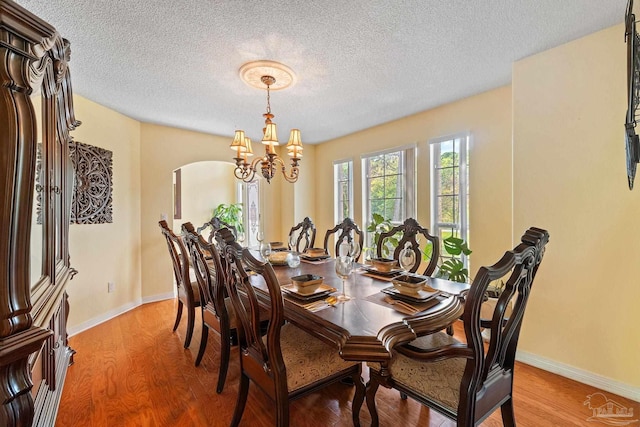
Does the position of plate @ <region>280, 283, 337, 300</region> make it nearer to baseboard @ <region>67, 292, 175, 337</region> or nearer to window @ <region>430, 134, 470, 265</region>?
window @ <region>430, 134, 470, 265</region>

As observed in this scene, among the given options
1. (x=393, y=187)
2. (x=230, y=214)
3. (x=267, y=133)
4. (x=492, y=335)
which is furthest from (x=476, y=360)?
(x=230, y=214)

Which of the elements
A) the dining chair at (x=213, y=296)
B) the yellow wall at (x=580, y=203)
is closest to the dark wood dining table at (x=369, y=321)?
the dining chair at (x=213, y=296)

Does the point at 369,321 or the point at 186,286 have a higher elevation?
the point at 369,321

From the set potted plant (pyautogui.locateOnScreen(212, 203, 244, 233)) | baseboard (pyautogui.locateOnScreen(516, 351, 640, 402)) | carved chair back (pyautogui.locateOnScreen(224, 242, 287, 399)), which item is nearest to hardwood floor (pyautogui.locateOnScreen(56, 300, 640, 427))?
baseboard (pyautogui.locateOnScreen(516, 351, 640, 402))

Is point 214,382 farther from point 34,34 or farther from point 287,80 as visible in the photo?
point 287,80

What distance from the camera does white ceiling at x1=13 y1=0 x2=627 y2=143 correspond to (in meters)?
1.67

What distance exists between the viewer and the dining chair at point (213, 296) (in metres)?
1.84

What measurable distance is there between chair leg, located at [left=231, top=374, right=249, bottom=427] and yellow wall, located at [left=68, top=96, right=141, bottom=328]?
8.32ft

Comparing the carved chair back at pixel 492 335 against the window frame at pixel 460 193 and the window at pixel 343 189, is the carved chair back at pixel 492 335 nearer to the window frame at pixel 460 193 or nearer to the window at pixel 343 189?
the window frame at pixel 460 193

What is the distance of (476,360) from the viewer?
110 cm

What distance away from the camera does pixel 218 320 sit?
2.07 m

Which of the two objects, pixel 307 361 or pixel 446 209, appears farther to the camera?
pixel 446 209

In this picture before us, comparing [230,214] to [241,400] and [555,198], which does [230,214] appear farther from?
[555,198]

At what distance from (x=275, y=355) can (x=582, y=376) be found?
2.31 metres
